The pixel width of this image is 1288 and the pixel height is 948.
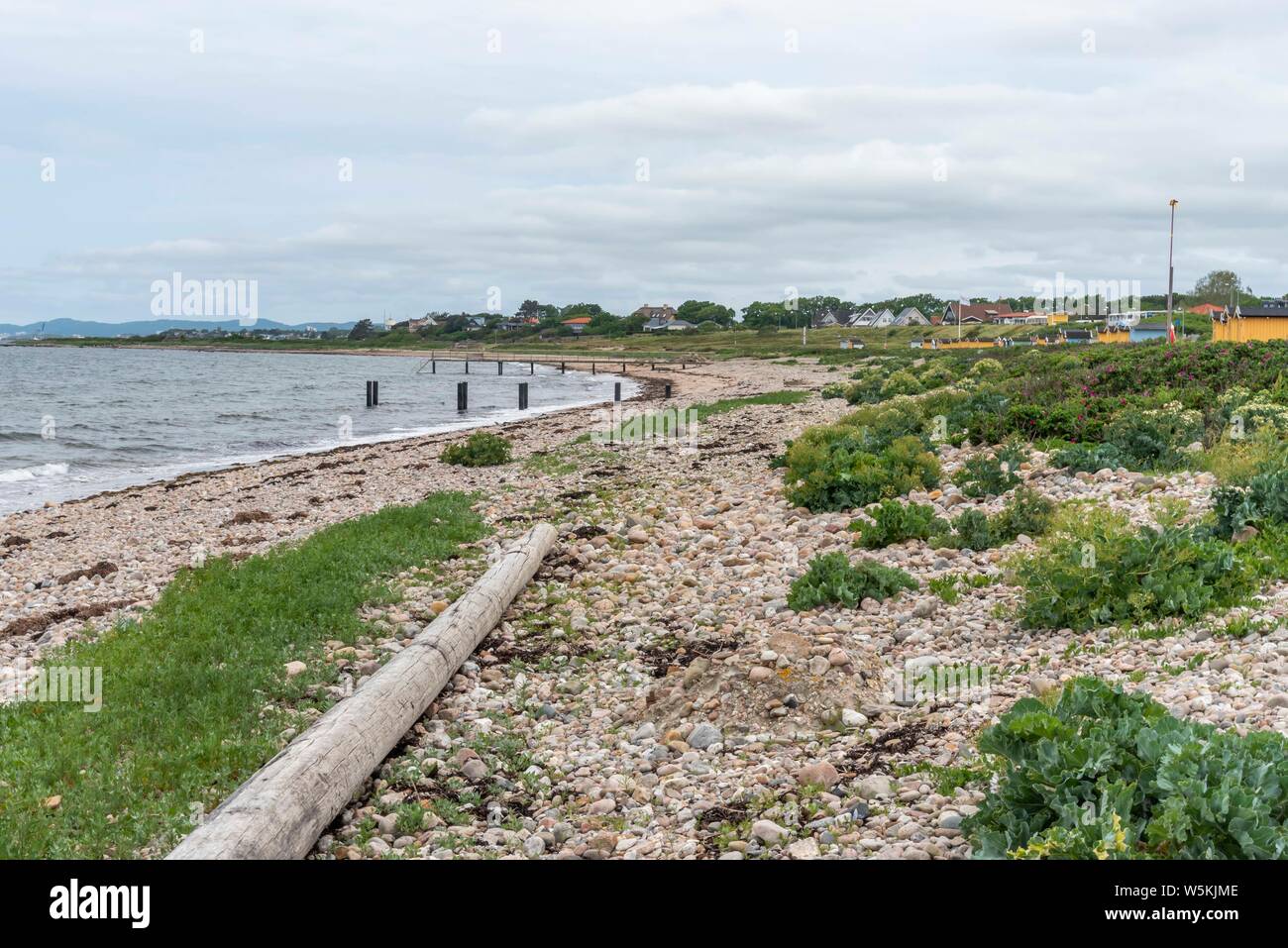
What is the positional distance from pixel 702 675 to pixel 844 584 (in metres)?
2.17

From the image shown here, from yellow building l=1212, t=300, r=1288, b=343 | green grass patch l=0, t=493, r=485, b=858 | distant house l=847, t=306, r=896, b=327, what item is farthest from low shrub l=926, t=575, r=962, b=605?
distant house l=847, t=306, r=896, b=327

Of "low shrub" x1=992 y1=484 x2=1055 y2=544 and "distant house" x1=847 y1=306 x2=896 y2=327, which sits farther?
"distant house" x1=847 y1=306 x2=896 y2=327

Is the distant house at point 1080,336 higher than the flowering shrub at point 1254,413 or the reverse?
higher

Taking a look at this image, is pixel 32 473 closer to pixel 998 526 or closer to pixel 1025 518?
pixel 998 526

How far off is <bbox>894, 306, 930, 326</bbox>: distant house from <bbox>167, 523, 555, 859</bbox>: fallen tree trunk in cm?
16098

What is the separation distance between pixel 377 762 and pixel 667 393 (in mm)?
46905

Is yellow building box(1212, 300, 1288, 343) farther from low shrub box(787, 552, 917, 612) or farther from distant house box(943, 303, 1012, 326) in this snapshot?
distant house box(943, 303, 1012, 326)

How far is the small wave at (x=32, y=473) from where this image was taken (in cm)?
2833

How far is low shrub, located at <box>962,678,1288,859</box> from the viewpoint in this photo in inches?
163

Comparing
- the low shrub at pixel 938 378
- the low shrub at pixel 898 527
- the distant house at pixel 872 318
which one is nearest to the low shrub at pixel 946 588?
the low shrub at pixel 898 527

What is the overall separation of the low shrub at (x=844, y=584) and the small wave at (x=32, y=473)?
26.0 m

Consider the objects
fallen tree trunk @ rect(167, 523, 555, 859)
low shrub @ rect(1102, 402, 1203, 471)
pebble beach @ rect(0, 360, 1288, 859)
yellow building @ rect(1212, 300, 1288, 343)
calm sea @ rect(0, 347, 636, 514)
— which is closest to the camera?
fallen tree trunk @ rect(167, 523, 555, 859)

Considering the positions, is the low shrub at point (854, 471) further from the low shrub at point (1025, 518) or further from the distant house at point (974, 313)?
the distant house at point (974, 313)

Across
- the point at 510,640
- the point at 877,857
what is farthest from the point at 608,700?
the point at 877,857
